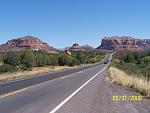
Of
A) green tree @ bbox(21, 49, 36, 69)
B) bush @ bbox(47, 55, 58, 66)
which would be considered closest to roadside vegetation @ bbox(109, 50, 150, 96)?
green tree @ bbox(21, 49, 36, 69)

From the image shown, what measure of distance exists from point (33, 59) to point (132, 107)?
67.3 metres

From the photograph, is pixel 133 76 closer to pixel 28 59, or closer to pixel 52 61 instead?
pixel 28 59

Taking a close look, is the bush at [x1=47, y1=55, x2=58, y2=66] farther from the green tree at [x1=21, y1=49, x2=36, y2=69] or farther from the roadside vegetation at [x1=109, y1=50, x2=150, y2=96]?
the roadside vegetation at [x1=109, y1=50, x2=150, y2=96]

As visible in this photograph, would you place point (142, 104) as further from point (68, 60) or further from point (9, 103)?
point (68, 60)

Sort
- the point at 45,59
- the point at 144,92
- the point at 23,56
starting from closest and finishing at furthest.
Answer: the point at 144,92, the point at 23,56, the point at 45,59

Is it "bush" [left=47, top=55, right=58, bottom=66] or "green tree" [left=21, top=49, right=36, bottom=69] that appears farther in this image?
"bush" [left=47, top=55, right=58, bottom=66]

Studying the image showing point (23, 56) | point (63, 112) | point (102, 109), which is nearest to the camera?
point (63, 112)

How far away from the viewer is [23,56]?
7831 cm

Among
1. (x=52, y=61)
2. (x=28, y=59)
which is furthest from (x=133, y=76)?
(x=52, y=61)

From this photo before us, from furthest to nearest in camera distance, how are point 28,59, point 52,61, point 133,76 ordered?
point 52,61 < point 28,59 < point 133,76

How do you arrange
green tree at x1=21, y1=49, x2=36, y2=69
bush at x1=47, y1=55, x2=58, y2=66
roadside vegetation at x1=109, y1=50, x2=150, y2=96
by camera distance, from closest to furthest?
roadside vegetation at x1=109, y1=50, x2=150, y2=96
green tree at x1=21, y1=49, x2=36, y2=69
bush at x1=47, y1=55, x2=58, y2=66

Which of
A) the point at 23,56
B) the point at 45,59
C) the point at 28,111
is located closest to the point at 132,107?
the point at 28,111

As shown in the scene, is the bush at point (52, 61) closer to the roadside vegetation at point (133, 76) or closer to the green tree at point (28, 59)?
the green tree at point (28, 59)

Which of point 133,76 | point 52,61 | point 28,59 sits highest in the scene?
point 28,59
